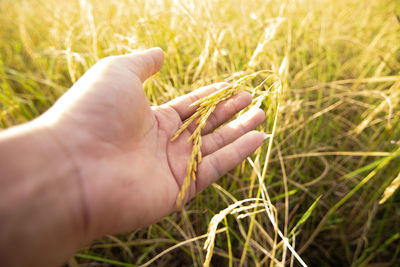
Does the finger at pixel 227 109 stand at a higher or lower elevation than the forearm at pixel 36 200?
lower

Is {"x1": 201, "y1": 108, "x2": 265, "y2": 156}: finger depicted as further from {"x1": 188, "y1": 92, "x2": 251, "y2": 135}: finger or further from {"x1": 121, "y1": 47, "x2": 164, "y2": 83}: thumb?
{"x1": 121, "y1": 47, "x2": 164, "y2": 83}: thumb

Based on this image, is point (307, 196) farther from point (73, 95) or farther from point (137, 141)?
point (73, 95)

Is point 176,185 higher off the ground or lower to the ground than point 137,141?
lower

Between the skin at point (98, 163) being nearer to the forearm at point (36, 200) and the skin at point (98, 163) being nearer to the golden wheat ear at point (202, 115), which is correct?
the forearm at point (36, 200)

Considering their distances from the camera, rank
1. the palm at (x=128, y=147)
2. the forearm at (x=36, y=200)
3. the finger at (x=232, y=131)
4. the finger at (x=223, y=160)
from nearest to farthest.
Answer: the forearm at (x=36, y=200), the palm at (x=128, y=147), the finger at (x=223, y=160), the finger at (x=232, y=131)

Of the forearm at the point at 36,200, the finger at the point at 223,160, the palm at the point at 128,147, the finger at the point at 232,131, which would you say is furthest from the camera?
the finger at the point at 232,131

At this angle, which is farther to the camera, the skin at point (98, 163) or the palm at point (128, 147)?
the palm at point (128, 147)

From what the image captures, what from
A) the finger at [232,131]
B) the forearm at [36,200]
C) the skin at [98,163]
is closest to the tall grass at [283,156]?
the finger at [232,131]

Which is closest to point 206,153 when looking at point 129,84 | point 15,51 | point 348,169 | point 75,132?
point 129,84
